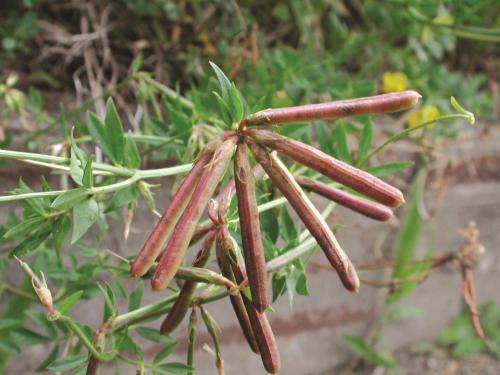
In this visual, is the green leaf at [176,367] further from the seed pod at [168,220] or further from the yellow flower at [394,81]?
the yellow flower at [394,81]

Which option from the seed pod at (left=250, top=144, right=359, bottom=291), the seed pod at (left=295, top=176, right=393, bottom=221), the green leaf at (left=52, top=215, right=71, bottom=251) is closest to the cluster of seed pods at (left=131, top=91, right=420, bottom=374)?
the seed pod at (left=250, top=144, right=359, bottom=291)

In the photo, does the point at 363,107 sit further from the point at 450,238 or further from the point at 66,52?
the point at 450,238

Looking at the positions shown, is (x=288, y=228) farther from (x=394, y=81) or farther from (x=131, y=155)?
(x=394, y=81)

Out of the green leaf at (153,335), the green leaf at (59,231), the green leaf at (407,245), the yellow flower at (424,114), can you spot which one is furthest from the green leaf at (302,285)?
the green leaf at (407,245)

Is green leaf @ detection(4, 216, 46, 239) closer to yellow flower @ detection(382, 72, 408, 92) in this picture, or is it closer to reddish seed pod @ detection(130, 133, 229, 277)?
reddish seed pod @ detection(130, 133, 229, 277)

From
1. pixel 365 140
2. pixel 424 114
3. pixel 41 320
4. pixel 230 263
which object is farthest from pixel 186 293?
pixel 424 114
